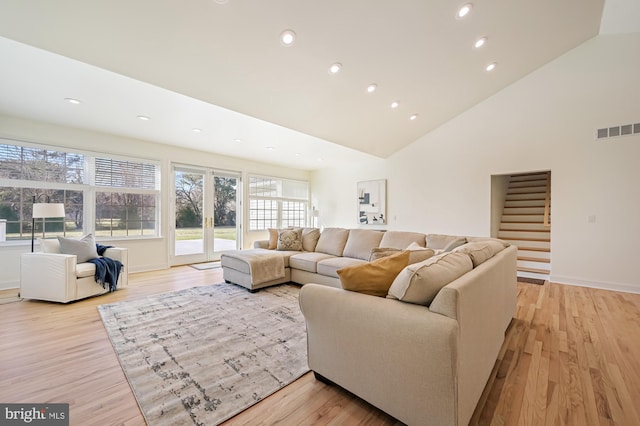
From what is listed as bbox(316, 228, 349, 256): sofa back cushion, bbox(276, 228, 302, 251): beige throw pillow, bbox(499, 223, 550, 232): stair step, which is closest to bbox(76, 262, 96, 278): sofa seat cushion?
bbox(276, 228, 302, 251): beige throw pillow

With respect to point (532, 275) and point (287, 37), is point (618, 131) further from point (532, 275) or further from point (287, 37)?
point (287, 37)

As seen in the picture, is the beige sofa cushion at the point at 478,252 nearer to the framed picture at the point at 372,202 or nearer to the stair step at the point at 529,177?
the framed picture at the point at 372,202

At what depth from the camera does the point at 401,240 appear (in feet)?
11.8

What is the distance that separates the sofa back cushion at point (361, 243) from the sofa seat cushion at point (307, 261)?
12.8 inches

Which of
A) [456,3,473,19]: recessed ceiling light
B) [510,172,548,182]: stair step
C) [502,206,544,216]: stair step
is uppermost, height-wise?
[456,3,473,19]: recessed ceiling light

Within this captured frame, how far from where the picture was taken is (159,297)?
345 centimetres

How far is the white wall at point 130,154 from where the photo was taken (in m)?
3.76

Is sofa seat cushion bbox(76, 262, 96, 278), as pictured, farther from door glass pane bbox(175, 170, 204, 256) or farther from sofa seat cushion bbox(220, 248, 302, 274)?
door glass pane bbox(175, 170, 204, 256)

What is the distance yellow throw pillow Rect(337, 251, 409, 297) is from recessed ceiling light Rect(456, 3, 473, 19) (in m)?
3.15

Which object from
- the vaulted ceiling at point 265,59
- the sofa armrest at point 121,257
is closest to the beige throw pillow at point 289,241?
the vaulted ceiling at point 265,59

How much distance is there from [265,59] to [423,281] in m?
2.88

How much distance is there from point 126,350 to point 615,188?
6476 millimetres

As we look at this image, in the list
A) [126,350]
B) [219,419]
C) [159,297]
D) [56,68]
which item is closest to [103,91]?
[56,68]

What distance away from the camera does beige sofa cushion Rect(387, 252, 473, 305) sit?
4.33 feet
